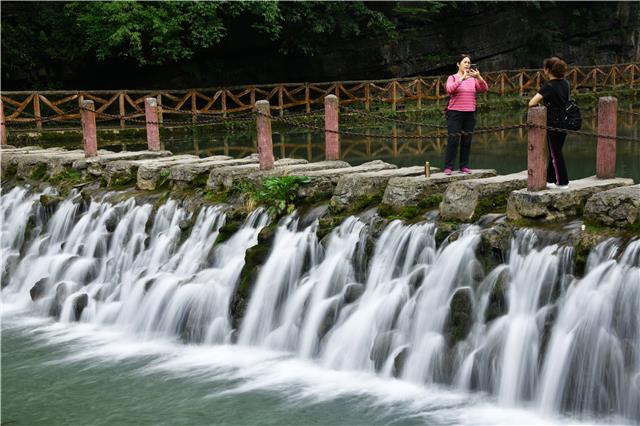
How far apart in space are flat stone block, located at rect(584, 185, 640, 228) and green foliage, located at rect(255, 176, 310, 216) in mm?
4119

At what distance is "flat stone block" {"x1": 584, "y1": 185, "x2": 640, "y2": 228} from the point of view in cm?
774

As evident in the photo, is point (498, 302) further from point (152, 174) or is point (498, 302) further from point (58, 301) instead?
point (152, 174)

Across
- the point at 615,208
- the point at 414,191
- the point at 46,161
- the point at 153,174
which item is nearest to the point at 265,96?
the point at 46,161

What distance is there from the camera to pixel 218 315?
33.3 ft

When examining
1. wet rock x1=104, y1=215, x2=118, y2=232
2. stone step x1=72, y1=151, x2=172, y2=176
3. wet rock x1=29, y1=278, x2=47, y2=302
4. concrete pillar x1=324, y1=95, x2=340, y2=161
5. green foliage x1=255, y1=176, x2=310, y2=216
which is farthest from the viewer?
stone step x1=72, y1=151, x2=172, y2=176

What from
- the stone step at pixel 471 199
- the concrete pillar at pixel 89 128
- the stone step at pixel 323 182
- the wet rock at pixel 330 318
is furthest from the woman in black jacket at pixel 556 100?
the concrete pillar at pixel 89 128

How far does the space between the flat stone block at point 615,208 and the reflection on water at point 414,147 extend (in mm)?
6338

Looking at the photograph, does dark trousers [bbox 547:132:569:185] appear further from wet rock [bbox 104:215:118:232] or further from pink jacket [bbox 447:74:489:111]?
wet rock [bbox 104:215:118:232]

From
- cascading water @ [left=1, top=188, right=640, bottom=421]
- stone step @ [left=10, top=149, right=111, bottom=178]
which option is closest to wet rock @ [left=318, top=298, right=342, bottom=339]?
cascading water @ [left=1, top=188, right=640, bottom=421]

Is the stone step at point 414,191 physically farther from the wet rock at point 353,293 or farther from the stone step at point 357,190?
the wet rock at point 353,293

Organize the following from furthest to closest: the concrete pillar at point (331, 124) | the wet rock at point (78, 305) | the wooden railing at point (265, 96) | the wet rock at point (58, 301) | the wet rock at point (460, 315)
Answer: the wooden railing at point (265, 96)
the concrete pillar at point (331, 124)
the wet rock at point (58, 301)
the wet rock at point (78, 305)
the wet rock at point (460, 315)

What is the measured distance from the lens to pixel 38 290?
39.1ft

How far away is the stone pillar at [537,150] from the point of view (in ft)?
28.5

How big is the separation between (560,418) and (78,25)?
982 inches
